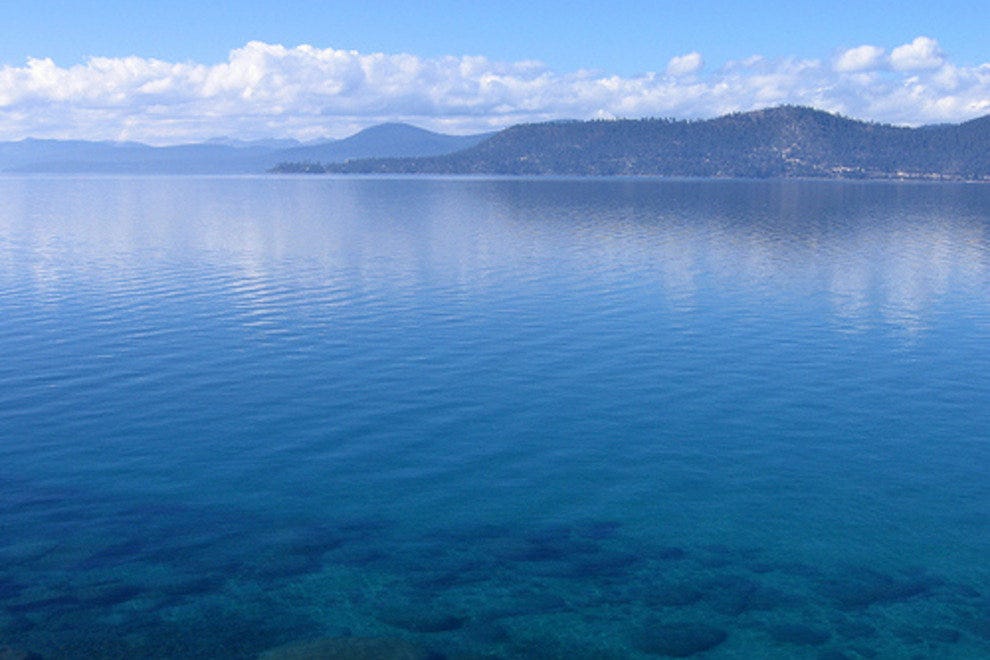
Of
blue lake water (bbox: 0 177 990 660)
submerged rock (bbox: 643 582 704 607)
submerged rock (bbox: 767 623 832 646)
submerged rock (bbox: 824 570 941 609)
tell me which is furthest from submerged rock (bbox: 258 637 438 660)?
submerged rock (bbox: 824 570 941 609)

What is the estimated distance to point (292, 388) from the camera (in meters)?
47.5

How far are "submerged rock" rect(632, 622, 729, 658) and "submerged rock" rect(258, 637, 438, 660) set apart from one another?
6.48 metres

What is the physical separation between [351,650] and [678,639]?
394 inches

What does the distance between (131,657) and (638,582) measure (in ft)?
53.5

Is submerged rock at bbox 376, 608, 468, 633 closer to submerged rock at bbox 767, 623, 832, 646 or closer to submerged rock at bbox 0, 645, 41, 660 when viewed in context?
submerged rock at bbox 767, 623, 832, 646

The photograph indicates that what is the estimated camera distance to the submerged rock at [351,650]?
78.3 ft

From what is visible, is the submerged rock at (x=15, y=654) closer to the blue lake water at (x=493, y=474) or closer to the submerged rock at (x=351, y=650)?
the blue lake water at (x=493, y=474)

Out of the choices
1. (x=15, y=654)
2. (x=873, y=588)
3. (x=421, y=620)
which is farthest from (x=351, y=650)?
(x=873, y=588)

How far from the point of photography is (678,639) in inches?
986

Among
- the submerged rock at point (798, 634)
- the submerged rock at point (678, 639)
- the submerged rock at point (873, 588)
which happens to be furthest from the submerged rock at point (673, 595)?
the submerged rock at point (873, 588)

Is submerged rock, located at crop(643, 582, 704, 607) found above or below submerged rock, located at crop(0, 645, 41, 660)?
below

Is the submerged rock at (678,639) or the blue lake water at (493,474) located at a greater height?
the blue lake water at (493,474)

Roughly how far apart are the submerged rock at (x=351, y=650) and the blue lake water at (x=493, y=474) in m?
0.13

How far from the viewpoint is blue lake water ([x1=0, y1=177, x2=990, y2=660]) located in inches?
1018
